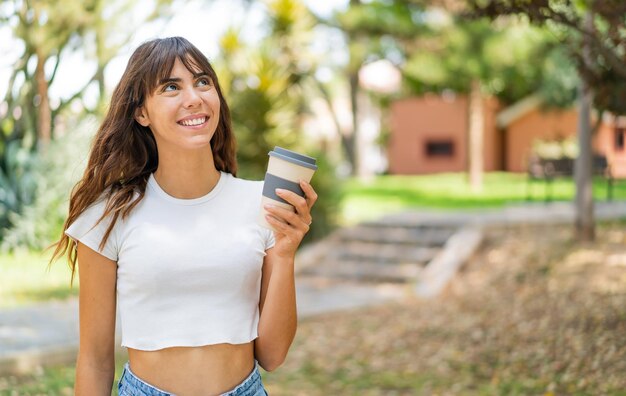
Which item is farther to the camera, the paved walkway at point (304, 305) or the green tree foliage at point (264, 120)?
the green tree foliage at point (264, 120)

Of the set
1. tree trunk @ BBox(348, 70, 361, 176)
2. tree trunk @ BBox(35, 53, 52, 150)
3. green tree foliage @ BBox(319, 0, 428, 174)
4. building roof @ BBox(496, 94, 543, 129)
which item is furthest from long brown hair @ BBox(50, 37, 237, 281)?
building roof @ BBox(496, 94, 543, 129)

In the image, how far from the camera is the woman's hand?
1937 mm

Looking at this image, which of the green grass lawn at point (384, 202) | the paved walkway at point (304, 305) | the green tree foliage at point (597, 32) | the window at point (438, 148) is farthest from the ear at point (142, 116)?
the window at point (438, 148)

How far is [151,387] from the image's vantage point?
6.64 feet

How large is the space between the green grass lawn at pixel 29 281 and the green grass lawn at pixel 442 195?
490 cm

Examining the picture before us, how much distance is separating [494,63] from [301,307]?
12.1m

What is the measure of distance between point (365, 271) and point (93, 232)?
9.22m

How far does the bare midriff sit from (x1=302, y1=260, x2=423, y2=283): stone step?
8458mm

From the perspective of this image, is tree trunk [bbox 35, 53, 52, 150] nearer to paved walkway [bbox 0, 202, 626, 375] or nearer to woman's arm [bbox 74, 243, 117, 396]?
paved walkway [bbox 0, 202, 626, 375]

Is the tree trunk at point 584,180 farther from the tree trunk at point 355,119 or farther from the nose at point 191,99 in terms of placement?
the tree trunk at point 355,119

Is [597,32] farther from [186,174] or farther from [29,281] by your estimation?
[29,281]

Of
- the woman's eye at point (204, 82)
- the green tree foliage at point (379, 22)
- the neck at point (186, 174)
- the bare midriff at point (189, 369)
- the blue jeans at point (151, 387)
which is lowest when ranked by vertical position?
the blue jeans at point (151, 387)

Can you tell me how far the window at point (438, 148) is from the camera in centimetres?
3394

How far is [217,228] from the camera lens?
2.07m
